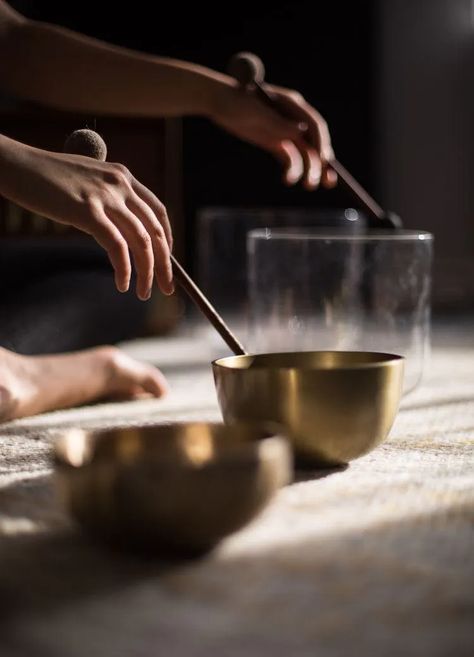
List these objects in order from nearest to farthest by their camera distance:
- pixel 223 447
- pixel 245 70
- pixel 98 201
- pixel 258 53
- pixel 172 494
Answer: pixel 172 494 → pixel 223 447 → pixel 98 201 → pixel 245 70 → pixel 258 53

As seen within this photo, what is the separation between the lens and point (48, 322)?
1.29 meters

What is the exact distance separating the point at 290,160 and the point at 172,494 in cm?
86

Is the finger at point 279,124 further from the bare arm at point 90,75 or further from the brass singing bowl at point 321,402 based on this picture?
the brass singing bowl at point 321,402

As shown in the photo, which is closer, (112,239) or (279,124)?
(112,239)

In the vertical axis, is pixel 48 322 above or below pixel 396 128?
below

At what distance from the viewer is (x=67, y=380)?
1143mm

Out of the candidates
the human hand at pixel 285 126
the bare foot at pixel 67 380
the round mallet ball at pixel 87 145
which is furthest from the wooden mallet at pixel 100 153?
the human hand at pixel 285 126

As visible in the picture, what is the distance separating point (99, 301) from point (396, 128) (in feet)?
Result: 7.02

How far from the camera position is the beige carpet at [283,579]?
475 millimetres

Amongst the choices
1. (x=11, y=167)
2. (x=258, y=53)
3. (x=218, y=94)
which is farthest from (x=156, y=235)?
(x=258, y=53)

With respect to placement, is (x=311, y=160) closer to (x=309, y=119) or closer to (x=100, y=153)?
(x=309, y=119)

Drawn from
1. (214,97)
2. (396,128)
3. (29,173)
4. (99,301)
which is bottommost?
(99,301)

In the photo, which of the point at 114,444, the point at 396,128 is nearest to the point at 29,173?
the point at 114,444

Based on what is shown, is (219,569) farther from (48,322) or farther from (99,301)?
(99,301)
